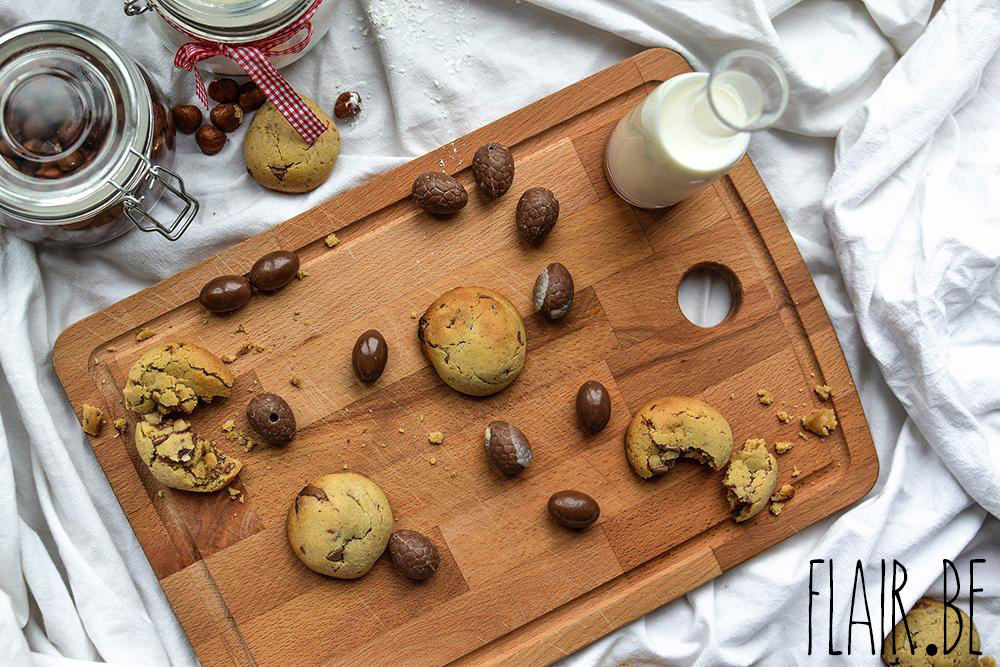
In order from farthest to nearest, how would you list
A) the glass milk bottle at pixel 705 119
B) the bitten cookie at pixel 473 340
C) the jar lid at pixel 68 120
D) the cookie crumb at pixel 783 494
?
the cookie crumb at pixel 783 494 → the bitten cookie at pixel 473 340 → the jar lid at pixel 68 120 → the glass milk bottle at pixel 705 119

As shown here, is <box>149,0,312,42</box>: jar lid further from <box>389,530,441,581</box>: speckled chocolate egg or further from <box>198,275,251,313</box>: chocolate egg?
<box>389,530,441,581</box>: speckled chocolate egg

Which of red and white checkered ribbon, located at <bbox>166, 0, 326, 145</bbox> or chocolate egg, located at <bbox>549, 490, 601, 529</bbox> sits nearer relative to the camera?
red and white checkered ribbon, located at <bbox>166, 0, 326, 145</bbox>

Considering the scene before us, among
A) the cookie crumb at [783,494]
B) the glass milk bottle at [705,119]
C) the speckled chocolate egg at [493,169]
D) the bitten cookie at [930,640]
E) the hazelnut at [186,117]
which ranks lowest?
the bitten cookie at [930,640]

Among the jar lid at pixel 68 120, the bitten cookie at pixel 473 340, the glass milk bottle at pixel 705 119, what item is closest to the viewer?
the glass milk bottle at pixel 705 119

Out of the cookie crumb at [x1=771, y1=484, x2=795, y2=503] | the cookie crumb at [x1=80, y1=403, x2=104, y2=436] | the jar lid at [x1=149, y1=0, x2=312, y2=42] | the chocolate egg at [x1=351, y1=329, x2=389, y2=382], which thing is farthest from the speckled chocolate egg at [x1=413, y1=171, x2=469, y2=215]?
the cookie crumb at [x1=771, y1=484, x2=795, y2=503]

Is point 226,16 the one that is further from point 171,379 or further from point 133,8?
point 171,379

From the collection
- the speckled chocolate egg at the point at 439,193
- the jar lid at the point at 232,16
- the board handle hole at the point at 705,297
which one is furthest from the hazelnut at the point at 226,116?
the board handle hole at the point at 705,297

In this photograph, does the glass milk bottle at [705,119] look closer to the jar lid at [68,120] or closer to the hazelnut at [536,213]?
the hazelnut at [536,213]
